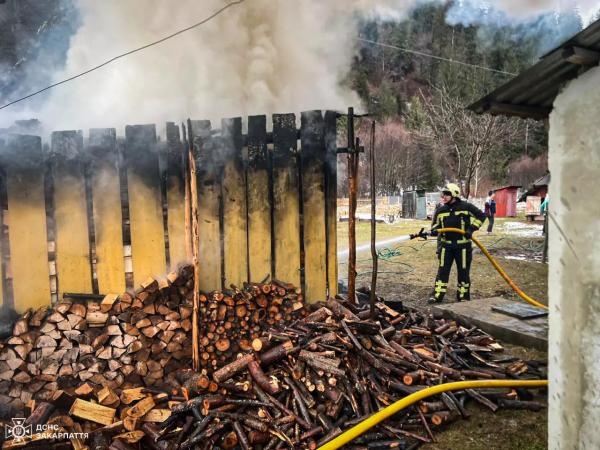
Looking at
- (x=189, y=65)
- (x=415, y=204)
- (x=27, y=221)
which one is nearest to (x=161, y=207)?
(x=27, y=221)

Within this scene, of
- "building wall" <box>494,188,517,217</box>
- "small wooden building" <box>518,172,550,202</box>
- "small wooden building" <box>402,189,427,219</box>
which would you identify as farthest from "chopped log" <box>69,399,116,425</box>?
"building wall" <box>494,188,517,217</box>

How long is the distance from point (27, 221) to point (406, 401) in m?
4.21

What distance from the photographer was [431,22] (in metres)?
48.5

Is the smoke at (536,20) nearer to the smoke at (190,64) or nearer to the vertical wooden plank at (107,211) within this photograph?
the smoke at (190,64)

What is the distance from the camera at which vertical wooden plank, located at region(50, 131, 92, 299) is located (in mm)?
3926

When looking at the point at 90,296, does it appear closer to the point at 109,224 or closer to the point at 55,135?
the point at 109,224

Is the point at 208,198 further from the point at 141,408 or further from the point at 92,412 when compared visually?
the point at 92,412

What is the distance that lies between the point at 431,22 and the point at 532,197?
38.0 m

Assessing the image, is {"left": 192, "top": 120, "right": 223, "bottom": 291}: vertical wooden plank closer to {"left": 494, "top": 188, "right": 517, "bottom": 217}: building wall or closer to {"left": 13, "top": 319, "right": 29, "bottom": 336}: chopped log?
{"left": 13, "top": 319, "right": 29, "bottom": 336}: chopped log

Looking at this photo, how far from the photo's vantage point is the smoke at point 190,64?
6.92 meters

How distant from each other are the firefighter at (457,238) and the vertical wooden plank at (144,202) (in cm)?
437

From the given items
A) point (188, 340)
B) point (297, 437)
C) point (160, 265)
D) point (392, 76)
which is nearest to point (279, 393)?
point (297, 437)

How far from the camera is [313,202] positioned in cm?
434

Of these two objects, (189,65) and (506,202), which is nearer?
(189,65)
